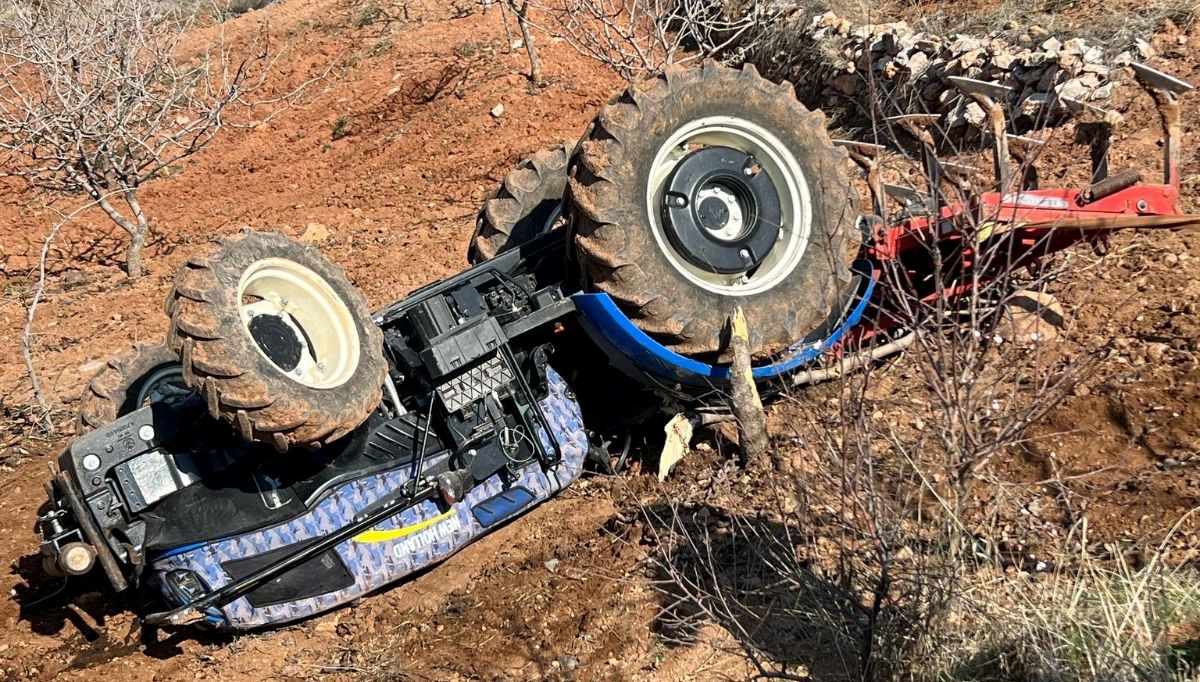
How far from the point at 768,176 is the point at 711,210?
0.38 m

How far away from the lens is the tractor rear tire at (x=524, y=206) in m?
5.77

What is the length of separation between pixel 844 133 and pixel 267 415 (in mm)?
7284

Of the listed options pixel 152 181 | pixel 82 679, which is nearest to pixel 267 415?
pixel 82 679

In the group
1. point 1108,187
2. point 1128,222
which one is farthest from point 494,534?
point 1108,187

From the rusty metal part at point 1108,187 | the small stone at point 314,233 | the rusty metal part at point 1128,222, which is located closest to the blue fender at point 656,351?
the rusty metal part at point 1128,222

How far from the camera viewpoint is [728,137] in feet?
16.4

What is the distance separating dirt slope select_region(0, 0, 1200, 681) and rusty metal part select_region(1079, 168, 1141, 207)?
606mm

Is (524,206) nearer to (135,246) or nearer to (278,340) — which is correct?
(278,340)

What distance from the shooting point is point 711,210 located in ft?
16.0

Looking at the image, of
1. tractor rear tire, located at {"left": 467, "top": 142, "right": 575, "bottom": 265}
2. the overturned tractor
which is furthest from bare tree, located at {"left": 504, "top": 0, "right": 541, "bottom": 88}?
Result: the overturned tractor

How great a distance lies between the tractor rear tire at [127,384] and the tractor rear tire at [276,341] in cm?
70

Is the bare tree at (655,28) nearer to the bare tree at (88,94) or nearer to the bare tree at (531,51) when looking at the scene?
the bare tree at (531,51)

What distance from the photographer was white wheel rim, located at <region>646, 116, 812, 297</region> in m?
4.82

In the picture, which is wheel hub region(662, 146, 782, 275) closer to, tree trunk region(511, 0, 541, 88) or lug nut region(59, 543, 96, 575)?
lug nut region(59, 543, 96, 575)
